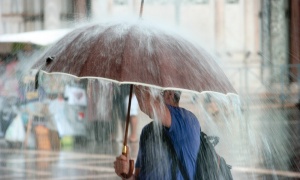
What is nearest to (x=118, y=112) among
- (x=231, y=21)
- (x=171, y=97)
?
(x=231, y=21)

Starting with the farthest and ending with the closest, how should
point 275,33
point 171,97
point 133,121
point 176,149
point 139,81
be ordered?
1. point 275,33
2. point 133,121
3. point 171,97
4. point 176,149
5. point 139,81

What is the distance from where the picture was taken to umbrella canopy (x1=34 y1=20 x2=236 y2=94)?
153 inches

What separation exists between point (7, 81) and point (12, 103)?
54cm

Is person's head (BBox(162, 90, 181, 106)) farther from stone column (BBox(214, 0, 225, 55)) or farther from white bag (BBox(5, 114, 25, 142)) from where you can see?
stone column (BBox(214, 0, 225, 55))

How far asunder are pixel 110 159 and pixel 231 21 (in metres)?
11.4

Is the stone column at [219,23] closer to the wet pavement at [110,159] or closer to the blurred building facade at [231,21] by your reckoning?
the blurred building facade at [231,21]

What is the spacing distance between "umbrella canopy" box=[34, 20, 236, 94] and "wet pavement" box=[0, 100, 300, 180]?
4.85 metres

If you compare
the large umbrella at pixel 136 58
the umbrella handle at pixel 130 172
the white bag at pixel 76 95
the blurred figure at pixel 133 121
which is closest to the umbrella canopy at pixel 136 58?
the large umbrella at pixel 136 58

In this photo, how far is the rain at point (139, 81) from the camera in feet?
13.1

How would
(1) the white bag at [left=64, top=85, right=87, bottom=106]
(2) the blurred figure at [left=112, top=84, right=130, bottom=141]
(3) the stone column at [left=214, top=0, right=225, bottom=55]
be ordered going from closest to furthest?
(2) the blurred figure at [left=112, top=84, right=130, bottom=141]
(1) the white bag at [left=64, top=85, right=87, bottom=106]
(3) the stone column at [left=214, top=0, right=225, bottom=55]

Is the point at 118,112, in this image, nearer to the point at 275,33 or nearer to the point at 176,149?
the point at 275,33

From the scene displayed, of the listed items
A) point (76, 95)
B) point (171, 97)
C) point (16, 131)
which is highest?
point (171, 97)

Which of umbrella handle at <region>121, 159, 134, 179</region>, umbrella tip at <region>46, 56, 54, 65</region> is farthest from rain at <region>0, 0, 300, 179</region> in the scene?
umbrella handle at <region>121, 159, 134, 179</region>

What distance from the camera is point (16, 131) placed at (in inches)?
555
